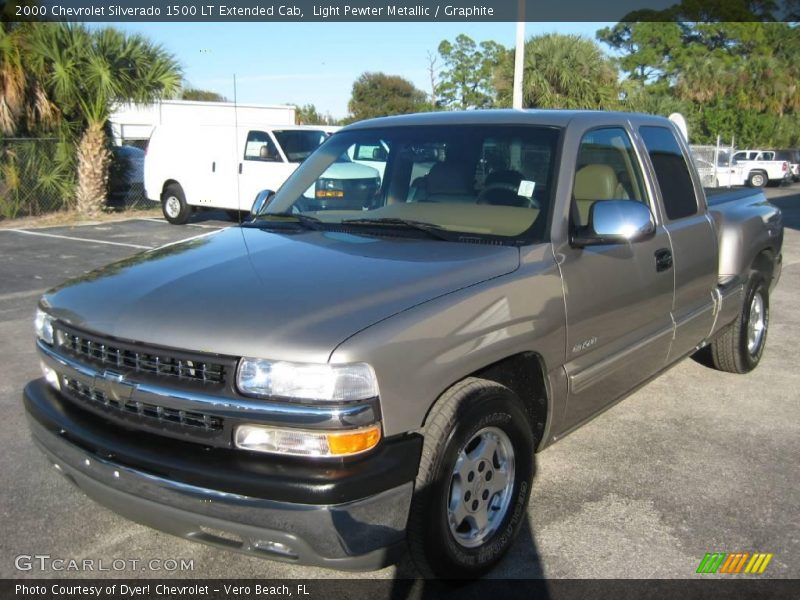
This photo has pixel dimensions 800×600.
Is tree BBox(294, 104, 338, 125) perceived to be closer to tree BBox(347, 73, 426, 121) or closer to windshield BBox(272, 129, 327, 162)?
tree BBox(347, 73, 426, 121)

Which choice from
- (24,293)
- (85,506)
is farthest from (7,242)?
(85,506)

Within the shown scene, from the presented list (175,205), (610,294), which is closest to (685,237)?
(610,294)

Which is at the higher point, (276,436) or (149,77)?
(149,77)

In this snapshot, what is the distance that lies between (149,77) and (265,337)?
50.7ft

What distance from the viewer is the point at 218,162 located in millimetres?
15383

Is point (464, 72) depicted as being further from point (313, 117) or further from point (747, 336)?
point (747, 336)

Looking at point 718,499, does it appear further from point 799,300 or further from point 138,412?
point 799,300

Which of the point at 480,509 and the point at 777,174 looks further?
the point at 777,174

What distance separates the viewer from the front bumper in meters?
2.46

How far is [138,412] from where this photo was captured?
2.76 meters

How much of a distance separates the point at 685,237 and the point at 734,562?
2003 mm

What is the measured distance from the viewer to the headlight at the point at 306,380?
2.49 m

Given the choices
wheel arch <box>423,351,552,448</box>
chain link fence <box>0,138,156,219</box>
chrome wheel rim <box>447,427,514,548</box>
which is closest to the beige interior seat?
wheel arch <box>423,351,552,448</box>

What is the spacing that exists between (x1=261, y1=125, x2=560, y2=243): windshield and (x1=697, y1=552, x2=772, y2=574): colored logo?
1566mm
